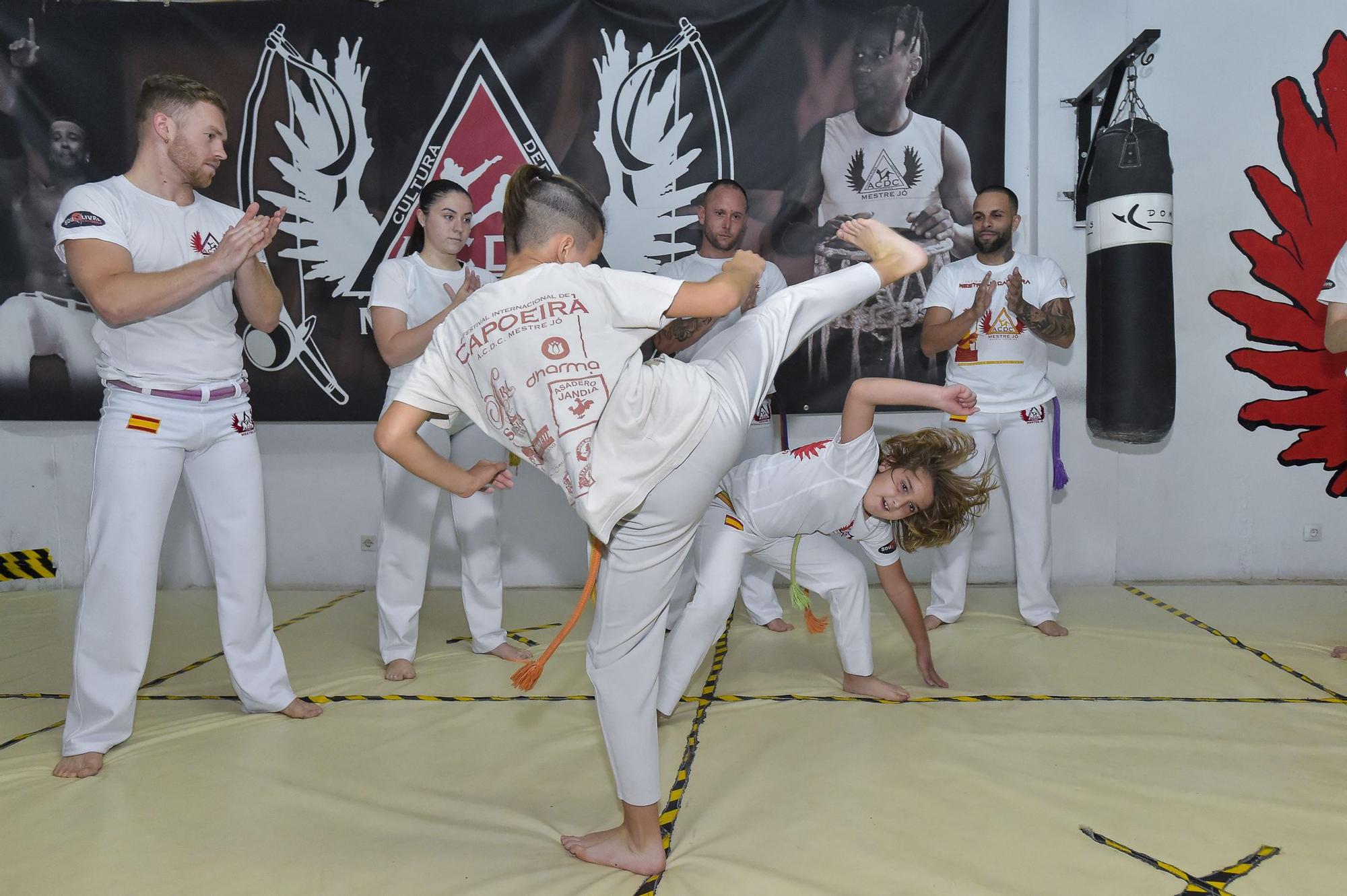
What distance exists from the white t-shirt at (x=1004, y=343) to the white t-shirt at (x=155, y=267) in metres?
2.68

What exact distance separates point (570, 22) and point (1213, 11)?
120 inches

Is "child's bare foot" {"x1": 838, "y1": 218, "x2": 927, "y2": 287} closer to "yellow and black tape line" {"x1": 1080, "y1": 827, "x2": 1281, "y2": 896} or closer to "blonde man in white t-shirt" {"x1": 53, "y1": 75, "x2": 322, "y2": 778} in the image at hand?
"yellow and black tape line" {"x1": 1080, "y1": 827, "x2": 1281, "y2": 896}

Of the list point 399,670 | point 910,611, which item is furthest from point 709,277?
point 399,670

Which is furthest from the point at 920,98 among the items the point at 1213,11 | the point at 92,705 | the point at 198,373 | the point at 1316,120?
the point at 92,705

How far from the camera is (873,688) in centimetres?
277

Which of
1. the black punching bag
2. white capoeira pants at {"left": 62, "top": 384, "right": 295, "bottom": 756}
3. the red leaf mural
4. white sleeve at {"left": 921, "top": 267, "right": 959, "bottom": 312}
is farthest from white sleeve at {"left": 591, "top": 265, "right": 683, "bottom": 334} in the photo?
the red leaf mural

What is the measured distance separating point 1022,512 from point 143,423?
3093 millimetres

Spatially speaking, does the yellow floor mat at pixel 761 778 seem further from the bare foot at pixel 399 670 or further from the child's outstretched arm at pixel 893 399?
the child's outstretched arm at pixel 893 399

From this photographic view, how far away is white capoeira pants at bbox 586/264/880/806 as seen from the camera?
1801 millimetres

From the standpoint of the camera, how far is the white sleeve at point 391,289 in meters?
3.21

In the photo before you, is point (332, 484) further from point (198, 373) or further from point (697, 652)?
point (697, 652)

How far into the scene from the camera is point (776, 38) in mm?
4227

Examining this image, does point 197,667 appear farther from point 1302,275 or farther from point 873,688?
point 1302,275

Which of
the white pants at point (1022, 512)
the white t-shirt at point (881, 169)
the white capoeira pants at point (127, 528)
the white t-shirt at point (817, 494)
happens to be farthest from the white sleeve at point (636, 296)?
the white t-shirt at point (881, 169)
